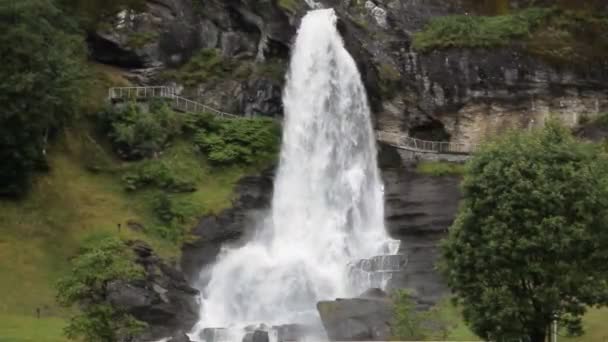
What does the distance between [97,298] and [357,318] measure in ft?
41.4

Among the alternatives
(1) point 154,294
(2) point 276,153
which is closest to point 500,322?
(1) point 154,294

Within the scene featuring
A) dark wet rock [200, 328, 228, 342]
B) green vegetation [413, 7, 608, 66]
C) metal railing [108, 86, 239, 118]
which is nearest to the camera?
dark wet rock [200, 328, 228, 342]

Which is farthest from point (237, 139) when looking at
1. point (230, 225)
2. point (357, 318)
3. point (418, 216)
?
point (357, 318)

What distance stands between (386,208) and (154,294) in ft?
48.9

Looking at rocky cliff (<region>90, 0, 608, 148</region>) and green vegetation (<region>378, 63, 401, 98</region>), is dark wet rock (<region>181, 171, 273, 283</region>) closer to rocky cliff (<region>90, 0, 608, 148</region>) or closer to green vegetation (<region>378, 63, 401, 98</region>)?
rocky cliff (<region>90, 0, 608, 148</region>)

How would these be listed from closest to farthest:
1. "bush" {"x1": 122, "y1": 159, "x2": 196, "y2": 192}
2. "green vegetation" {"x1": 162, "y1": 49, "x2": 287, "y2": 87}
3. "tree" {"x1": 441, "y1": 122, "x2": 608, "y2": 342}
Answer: "tree" {"x1": 441, "y1": 122, "x2": 608, "y2": 342} → "bush" {"x1": 122, "y1": 159, "x2": 196, "y2": 192} → "green vegetation" {"x1": 162, "y1": 49, "x2": 287, "y2": 87}

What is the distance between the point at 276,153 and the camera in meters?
58.0

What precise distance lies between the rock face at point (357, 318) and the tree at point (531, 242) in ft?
38.7

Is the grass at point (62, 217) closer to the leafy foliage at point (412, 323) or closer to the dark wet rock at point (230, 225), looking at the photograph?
the dark wet rock at point (230, 225)

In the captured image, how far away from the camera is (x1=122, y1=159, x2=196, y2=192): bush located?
2117 inches

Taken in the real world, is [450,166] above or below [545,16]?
below

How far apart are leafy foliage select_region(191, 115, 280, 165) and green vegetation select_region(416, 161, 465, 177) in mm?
8192

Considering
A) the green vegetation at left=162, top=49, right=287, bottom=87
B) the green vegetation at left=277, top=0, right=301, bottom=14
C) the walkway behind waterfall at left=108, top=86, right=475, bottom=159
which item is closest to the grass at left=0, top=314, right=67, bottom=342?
the walkway behind waterfall at left=108, top=86, right=475, bottom=159

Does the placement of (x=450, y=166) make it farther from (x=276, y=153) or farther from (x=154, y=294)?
(x=154, y=294)
